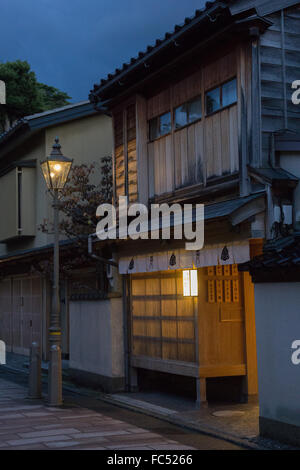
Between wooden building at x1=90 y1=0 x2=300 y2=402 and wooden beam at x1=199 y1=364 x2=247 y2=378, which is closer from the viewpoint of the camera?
wooden building at x1=90 y1=0 x2=300 y2=402

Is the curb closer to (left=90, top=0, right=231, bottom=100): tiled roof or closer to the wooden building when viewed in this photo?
the wooden building

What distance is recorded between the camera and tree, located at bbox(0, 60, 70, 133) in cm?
4128

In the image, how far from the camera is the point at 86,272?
2127cm

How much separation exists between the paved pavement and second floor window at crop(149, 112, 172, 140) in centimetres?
638

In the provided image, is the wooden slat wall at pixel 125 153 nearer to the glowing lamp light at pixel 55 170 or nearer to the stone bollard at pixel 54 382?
the glowing lamp light at pixel 55 170

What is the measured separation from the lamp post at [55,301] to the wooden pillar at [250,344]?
406 centimetres

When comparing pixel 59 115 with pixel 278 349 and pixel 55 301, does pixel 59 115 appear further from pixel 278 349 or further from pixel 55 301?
pixel 278 349

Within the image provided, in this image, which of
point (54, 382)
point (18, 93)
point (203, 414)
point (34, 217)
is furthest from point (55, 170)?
point (18, 93)

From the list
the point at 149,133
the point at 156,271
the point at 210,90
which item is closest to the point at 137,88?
the point at 149,133

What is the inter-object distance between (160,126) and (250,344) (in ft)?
18.2

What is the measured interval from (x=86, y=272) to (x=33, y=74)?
25090 millimetres

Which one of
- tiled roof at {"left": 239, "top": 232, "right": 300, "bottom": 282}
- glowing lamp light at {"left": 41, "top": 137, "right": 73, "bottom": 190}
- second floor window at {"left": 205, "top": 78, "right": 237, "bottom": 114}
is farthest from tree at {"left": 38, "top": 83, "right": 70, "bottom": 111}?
tiled roof at {"left": 239, "top": 232, "right": 300, "bottom": 282}

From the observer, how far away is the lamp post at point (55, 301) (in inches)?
541
